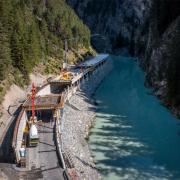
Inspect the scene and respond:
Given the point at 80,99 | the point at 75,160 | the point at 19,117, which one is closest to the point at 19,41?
the point at 80,99

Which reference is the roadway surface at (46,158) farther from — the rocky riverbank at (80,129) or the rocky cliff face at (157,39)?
the rocky cliff face at (157,39)

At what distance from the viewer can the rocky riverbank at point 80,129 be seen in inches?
1698

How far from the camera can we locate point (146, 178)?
43.1 meters

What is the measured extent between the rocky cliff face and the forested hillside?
23.8m

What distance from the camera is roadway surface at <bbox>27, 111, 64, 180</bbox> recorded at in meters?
36.2

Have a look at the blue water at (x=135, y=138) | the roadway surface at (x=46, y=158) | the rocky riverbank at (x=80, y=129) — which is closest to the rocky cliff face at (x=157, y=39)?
the blue water at (x=135, y=138)

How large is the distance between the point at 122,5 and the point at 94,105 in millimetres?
130926

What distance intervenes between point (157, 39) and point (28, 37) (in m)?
45.6

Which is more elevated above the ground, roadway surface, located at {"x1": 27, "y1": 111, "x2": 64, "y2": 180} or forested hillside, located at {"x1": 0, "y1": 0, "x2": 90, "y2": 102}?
forested hillside, located at {"x1": 0, "y1": 0, "x2": 90, "y2": 102}

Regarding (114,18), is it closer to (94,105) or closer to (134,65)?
(134,65)

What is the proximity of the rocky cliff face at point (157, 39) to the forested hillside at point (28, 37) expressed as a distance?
2382cm

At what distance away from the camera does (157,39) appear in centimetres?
10700

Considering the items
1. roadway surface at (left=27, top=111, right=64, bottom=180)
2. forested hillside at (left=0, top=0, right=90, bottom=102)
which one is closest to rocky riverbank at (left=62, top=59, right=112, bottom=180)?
roadway surface at (left=27, top=111, right=64, bottom=180)

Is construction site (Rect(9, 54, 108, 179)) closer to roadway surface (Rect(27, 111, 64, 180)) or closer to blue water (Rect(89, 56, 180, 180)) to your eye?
roadway surface (Rect(27, 111, 64, 180))
